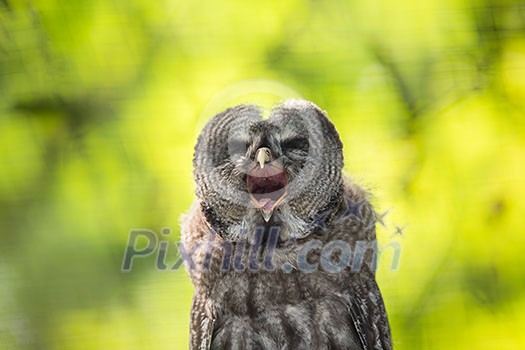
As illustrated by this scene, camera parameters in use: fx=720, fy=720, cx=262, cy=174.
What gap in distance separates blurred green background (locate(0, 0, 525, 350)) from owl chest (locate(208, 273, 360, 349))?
207mm

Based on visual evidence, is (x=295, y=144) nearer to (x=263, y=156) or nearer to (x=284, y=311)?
(x=263, y=156)

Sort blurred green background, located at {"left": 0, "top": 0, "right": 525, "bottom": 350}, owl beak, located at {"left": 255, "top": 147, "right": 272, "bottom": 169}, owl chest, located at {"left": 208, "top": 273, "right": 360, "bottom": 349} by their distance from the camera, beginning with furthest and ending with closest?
1. blurred green background, located at {"left": 0, "top": 0, "right": 525, "bottom": 350}
2. owl chest, located at {"left": 208, "top": 273, "right": 360, "bottom": 349}
3. owl beak, located at {"left": 255, "top": 147, "right": 272, "bottom": 169}

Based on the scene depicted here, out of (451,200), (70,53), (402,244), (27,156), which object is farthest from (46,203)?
(451,200)

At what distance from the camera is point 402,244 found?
1.48m

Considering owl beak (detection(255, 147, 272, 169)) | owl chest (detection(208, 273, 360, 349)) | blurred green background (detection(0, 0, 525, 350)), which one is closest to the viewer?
owl beak (detection(255, 147, 272, 169))

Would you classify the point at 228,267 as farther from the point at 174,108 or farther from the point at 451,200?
the point at 451,200

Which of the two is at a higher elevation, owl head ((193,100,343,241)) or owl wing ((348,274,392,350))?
owl head ((193,100,343,241))

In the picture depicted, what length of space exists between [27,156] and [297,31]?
620 mm

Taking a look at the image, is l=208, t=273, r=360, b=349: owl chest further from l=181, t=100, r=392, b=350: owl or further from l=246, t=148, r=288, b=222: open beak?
l=246, t=148, r=288, b=222: open beak

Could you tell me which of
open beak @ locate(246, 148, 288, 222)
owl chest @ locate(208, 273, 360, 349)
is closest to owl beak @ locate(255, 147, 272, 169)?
open beak @ locate(246, 148, 288, 222)

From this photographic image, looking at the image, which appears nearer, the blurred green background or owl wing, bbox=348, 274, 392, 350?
owl wing, bbox=348, 274, 392, 350

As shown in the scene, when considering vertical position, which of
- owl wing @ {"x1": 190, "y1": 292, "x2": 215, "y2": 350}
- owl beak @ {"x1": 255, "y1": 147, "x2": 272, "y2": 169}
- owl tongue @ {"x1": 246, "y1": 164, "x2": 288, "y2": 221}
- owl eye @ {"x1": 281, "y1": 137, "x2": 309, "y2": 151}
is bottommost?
owl wing @ {"x1": 190, "y1": 292, "x2": 215, "y2": 350}

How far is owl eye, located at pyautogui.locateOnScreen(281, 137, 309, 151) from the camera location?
3.80ft

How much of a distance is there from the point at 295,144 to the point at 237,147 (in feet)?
0.31
